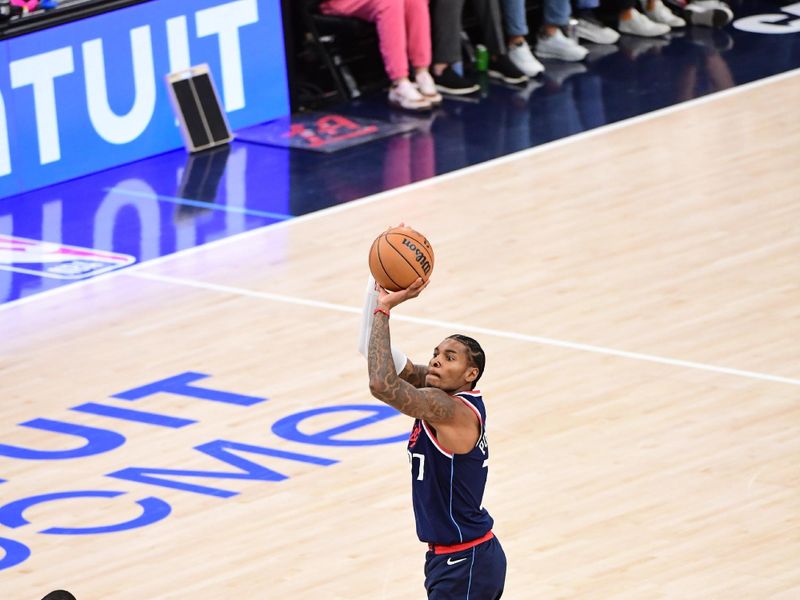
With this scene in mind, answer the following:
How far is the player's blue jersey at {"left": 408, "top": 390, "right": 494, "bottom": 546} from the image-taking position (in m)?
6.33

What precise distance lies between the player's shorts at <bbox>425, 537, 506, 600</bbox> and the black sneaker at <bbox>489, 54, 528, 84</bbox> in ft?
33.8

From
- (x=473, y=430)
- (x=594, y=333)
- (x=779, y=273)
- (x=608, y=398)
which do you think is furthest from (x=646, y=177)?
(x=473, y=430)

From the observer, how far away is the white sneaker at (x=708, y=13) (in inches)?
695

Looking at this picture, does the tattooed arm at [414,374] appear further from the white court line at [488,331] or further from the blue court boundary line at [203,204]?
the blue court boundary line at [203,204]

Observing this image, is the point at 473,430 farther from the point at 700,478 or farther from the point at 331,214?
the point at 331,214

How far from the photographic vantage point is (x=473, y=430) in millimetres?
6281

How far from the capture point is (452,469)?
6.33 metres

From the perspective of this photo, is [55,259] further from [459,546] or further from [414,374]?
[459,546]

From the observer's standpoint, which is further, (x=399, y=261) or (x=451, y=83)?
(x=451, y=83)

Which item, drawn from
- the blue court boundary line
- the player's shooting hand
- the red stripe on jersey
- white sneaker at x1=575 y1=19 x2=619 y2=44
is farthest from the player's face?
white sneaker at x1=575 y1=19 x2=619 y2=44

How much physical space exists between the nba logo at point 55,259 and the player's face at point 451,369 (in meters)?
6.26

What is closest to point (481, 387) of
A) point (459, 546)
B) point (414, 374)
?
point (414, 374)

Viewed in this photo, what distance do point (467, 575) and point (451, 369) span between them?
2.46ft

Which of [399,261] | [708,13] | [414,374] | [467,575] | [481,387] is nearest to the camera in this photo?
[399,261]
